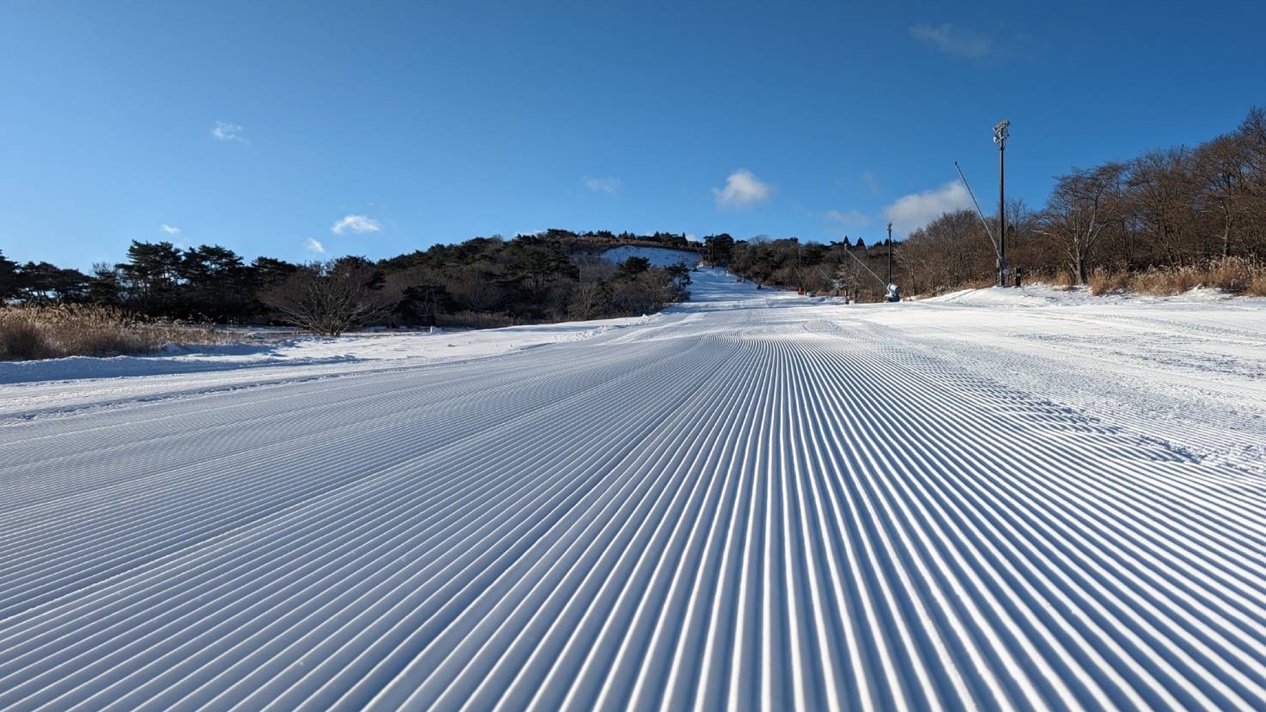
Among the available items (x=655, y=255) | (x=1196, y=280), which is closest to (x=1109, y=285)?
(x=1196, y=280)

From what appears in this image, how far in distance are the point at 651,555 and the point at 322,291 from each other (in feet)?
86.2

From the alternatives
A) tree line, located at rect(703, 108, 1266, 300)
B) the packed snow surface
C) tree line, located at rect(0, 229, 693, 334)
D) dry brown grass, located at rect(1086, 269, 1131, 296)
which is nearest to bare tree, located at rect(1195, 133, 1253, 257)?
tree line, located at rect(703, 108, 1266, 300)

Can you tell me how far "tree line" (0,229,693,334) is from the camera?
25.4 metres

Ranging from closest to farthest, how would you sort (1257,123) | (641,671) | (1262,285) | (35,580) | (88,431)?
(641,671) → (35,580) → (88,431) → (1262,285) → (1257,123)

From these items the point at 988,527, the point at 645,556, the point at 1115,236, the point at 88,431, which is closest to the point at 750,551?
the point at 645,556

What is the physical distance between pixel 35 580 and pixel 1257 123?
26.0m

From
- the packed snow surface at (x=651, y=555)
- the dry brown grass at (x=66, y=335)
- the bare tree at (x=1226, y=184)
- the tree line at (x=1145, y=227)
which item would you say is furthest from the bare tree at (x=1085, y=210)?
the dry brown grass at (x=66, y=335)

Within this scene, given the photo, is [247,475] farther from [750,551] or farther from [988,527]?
[988,527]

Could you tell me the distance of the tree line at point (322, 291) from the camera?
25391mm

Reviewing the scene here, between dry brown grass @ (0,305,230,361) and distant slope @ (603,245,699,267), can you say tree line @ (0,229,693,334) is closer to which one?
dry brown grass @ (0,305,230,361)

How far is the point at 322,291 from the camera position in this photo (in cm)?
2464

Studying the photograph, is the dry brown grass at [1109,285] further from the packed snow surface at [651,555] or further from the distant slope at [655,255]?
the distant slope at [655,255]

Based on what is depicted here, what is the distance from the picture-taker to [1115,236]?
2331 cm

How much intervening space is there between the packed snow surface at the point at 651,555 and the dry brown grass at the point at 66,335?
776 cm
